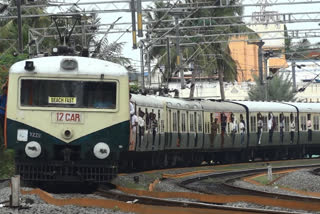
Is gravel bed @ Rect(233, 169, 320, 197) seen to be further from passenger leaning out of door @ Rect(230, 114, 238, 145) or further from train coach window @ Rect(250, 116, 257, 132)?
train coach window @ Rect(250, 116, 257, 132)

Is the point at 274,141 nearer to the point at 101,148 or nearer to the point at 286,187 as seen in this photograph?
the point at 286,187

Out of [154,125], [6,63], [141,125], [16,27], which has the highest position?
[16,27]

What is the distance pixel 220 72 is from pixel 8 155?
34525 mm

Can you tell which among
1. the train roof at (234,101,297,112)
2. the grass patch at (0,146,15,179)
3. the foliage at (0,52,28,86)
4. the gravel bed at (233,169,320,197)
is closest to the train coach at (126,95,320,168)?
the train roof at (234,101,297,112)

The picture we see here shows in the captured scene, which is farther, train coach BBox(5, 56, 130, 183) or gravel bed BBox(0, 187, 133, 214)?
train coach BBox(5, 56, 130, 183)

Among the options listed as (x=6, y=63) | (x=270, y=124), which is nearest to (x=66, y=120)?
(x=6, y=63)

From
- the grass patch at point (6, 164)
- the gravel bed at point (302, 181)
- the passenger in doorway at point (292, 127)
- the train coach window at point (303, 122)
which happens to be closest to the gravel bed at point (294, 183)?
the gravel bed at point (302, 181)

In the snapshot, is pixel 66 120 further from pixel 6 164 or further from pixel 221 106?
pixel 221 106

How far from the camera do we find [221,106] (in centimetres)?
3244

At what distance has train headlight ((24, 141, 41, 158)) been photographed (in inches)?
613

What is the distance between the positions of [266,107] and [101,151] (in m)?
20.5

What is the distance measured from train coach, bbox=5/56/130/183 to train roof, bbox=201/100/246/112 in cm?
1491

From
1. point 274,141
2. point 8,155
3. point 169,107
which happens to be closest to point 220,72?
point 274,141

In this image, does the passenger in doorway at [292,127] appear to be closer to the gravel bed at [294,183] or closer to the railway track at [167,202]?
the gravel bed at [294,183]
